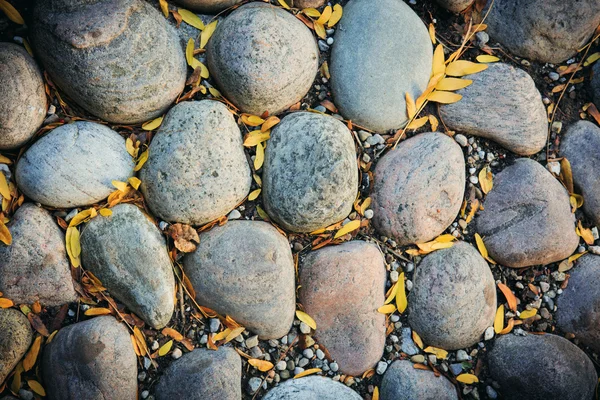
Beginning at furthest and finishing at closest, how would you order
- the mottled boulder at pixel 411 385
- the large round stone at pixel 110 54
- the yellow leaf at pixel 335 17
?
the yellow leaf at pixel 335 17 → the mottled boulder at pixel 411 385 → the large round stone at pixel 110 54

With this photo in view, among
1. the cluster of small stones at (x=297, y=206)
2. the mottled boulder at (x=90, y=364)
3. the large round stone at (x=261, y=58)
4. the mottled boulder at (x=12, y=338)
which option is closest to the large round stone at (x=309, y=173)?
the cluster of small stones at (x=297, y=206)

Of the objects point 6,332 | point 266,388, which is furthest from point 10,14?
point 266,388

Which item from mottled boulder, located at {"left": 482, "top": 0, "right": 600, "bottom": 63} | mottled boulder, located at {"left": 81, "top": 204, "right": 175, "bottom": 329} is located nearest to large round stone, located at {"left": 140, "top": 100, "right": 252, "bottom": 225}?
mottled boulder, located at {"left": 81, "top": 204, "right": 175, "bottom": 329}

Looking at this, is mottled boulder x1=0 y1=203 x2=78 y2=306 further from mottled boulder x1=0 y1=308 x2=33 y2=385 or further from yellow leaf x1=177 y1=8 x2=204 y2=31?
yellow leaf x1=177 y1=8 x2=204 y2=31

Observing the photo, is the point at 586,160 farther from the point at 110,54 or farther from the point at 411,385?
the point at 110,54

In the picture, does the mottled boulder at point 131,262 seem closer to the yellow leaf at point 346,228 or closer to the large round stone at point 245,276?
the large round stone at point 245,276

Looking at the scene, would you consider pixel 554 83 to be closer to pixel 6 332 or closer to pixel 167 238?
pixel 167 238
